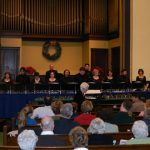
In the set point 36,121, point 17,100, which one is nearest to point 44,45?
point 17,100

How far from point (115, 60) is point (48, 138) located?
11.4 m

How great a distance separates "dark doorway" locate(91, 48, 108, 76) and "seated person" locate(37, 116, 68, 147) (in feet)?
39.0

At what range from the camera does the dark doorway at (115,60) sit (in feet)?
50.8

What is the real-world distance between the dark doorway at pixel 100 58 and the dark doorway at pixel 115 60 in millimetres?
605

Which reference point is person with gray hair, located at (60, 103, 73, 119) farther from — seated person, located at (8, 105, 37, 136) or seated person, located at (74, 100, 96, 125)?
seated person, located at (8, 105, 37, 136)

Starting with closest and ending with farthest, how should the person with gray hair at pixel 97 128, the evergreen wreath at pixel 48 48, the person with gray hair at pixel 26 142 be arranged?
the person with gray hair at pixel 26 142 → the person with gray hair at pixel 97 128 → the evergreen wreath at pixel 48 48

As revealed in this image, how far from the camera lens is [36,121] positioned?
664 centimetres

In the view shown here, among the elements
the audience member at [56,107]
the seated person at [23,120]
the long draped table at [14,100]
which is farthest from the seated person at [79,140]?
the long draped table at [14,100]

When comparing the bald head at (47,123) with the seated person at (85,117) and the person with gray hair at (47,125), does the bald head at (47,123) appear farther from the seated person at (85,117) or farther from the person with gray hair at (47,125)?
the seated person at (85,117)

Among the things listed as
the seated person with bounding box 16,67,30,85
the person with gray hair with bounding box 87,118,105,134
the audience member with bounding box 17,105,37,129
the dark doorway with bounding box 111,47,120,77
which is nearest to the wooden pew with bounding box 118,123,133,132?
the person with gray hair with bounding box 87,118,105,134

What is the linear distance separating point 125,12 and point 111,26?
7.69 feet

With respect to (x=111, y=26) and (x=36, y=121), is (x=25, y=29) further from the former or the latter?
(x=36, y=121)

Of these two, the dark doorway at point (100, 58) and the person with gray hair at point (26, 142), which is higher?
the dark doorway at point (100, 58)

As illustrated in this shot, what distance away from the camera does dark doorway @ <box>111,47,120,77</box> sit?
15.5m
